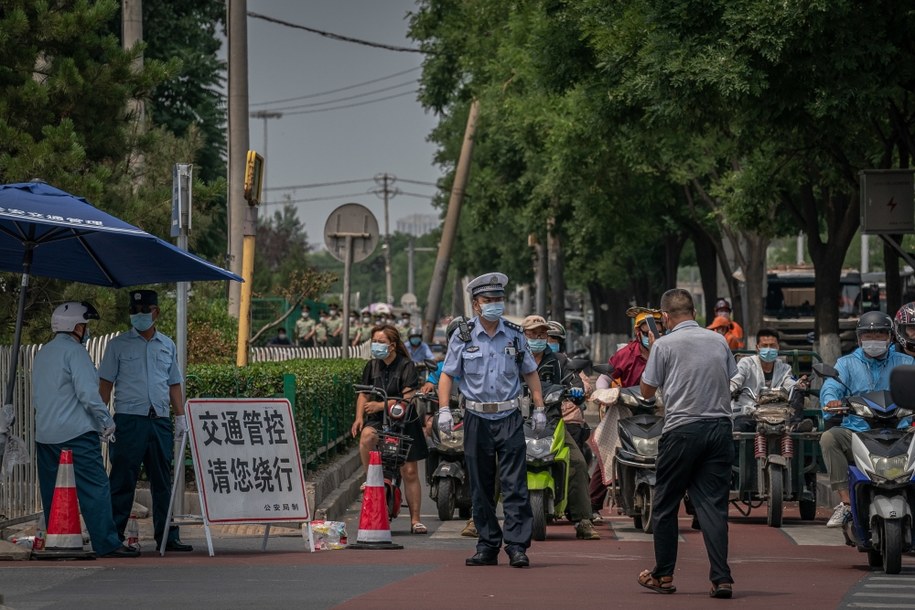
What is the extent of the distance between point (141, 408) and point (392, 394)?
283 cm

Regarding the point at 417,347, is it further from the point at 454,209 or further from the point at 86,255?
the point at 454,209

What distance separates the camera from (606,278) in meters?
61.0

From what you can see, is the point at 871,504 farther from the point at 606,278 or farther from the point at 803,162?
the point at 606,278

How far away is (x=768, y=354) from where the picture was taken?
52.2ft

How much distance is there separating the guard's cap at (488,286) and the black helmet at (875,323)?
2.65 meters

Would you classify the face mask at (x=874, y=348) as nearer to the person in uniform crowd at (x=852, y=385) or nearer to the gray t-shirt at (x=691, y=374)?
the person in uniform crowd at (x=852, y=385)

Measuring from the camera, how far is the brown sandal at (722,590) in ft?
33.5

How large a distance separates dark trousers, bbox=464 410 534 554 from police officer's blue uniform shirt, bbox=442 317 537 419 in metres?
0.10

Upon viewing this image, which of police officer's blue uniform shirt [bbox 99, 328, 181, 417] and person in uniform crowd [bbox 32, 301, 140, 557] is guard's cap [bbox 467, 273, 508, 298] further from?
person in uniform crowd [bbox 32, 301, 140, 557]

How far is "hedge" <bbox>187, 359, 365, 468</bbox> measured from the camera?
15633 mm

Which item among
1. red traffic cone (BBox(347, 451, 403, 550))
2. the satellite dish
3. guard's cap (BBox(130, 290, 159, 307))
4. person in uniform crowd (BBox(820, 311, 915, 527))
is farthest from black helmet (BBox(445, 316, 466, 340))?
the satellite dish

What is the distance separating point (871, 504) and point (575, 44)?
16303 millimetres

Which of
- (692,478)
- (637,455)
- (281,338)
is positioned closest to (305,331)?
(281,338)

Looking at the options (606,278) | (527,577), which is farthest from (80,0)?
(606,278)
